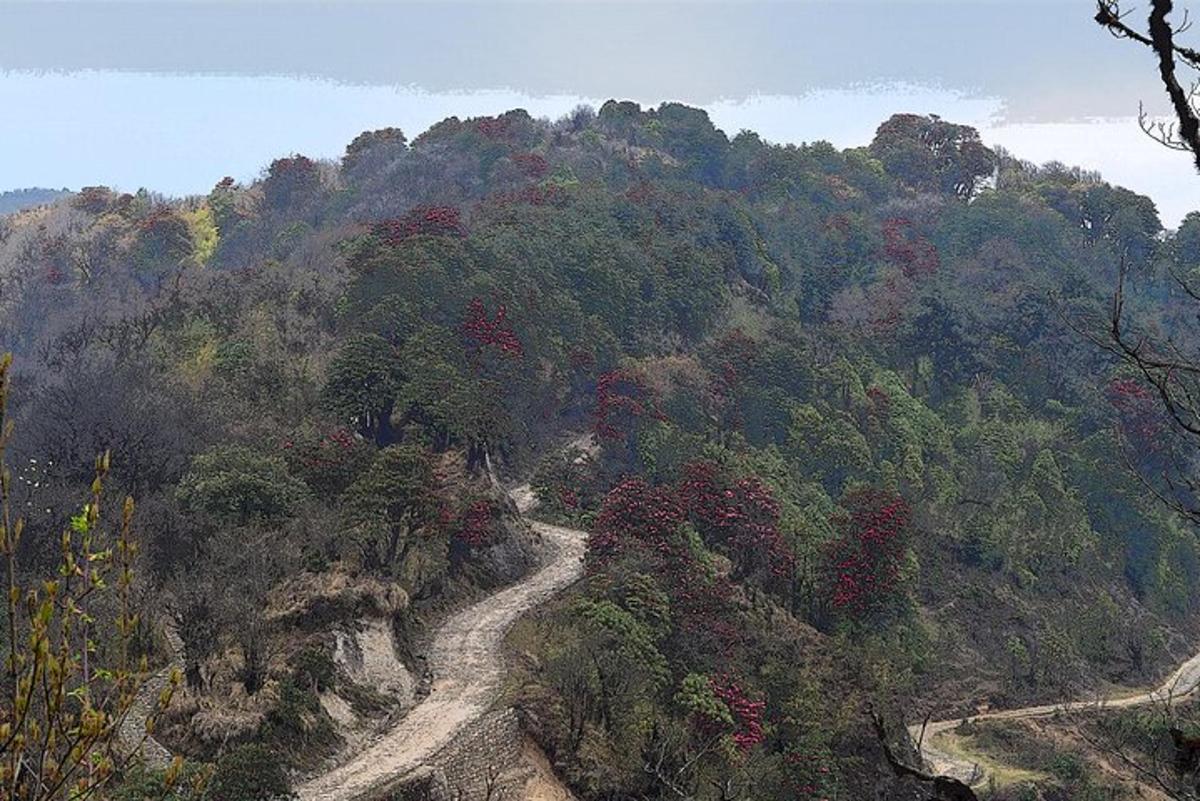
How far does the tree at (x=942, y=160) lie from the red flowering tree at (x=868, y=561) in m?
52.6

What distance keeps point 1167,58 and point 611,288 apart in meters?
41.1

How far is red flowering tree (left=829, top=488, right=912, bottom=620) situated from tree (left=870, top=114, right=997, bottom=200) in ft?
173

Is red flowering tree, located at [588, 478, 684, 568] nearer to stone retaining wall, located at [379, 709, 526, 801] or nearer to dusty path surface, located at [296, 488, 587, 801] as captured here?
dusty path surface, located at [296, 488, 587, 801]

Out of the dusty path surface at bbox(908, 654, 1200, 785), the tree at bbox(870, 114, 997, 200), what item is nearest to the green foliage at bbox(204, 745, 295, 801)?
the dusty path surface at bbox(908, 654, 1200, 785)

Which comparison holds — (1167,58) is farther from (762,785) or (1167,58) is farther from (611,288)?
(611,288)

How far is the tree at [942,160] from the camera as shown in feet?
259

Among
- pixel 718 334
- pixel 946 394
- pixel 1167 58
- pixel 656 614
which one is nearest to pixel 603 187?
pixel 718 334

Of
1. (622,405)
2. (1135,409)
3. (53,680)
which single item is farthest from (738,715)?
(1135,409)

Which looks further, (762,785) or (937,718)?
(937,718)

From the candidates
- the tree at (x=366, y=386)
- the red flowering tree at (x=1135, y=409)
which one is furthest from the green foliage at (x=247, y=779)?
the red flowering tree at (x=1135, y=409)

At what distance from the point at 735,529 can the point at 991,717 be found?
10.4 m

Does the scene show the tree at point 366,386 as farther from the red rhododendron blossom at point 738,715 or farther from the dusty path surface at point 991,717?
the dusty path surface at point 991,717

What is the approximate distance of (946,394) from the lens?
172ft

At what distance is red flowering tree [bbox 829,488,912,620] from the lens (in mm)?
31253
